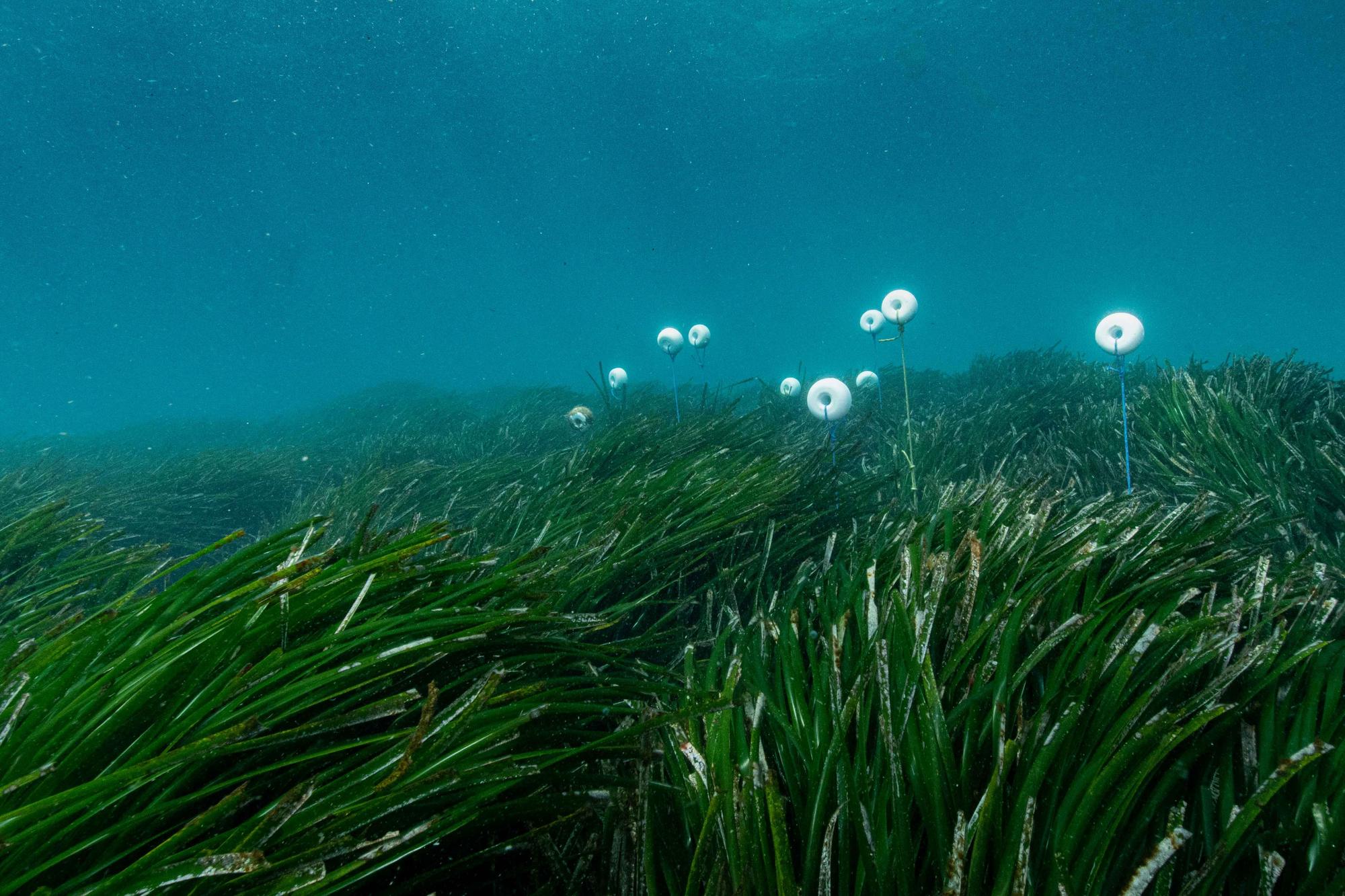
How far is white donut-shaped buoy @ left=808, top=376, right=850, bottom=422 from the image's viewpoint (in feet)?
12.9

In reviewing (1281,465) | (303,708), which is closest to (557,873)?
(303,708)

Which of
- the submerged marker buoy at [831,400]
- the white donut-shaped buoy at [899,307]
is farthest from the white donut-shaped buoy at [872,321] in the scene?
the submerged marker buoy at [831,400]

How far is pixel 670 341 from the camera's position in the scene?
690 centimetres

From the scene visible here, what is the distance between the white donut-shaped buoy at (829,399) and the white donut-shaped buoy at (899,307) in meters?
0.87

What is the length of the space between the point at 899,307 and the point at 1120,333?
146 cm

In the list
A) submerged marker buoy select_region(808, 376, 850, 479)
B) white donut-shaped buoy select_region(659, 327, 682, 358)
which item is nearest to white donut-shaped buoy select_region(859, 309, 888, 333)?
submerged marker buoy select_region(808, 376, 850, 479)

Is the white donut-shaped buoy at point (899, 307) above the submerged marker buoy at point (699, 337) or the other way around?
the other way around

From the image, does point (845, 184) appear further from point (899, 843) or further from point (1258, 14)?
point (899, 843)

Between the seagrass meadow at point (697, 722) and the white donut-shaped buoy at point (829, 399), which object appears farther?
the white donut-shaped buoy at point (829, 399)

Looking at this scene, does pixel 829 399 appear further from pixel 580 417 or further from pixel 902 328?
pixel 580 417

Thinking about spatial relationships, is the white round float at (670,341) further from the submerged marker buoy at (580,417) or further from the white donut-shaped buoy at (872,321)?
the white donut-shaped buoy at (872,321)

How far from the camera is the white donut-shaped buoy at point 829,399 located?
3918 mm

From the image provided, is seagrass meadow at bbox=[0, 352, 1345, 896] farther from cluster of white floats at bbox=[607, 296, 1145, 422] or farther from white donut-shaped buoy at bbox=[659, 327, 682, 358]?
white donut-shaped buoy at bbox=[659, 327, 682, 358]

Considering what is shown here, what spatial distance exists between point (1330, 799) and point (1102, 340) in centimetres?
385
